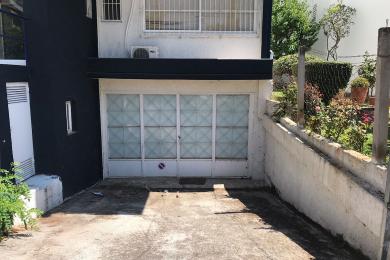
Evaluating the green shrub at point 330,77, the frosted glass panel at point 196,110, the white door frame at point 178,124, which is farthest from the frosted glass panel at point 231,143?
the green shrub at point 330,77

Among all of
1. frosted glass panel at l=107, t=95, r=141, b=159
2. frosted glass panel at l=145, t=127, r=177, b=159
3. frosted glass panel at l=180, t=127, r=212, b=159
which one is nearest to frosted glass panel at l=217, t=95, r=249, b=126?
frosted glass panel at l=180, t=127, r=212, b=159

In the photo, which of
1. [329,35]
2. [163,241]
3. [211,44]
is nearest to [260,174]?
[211,44]

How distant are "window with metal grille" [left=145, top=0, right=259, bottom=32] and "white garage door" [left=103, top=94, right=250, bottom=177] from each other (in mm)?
2067

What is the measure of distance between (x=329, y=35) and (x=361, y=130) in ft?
59.4

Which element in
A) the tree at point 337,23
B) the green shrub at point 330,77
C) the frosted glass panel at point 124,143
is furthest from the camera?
the tree at point 337,23

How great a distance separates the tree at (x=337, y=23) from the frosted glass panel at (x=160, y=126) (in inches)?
546

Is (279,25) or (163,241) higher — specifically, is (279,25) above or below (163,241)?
above

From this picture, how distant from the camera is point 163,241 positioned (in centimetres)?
636

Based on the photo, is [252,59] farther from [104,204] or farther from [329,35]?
[329,35]

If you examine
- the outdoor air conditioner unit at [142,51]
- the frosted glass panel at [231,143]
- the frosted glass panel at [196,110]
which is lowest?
the frosted glass panel at [231,143]

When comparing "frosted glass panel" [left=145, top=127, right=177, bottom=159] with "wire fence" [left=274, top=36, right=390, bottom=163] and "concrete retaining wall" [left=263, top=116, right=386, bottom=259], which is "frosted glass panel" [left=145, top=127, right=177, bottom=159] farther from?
"wire fence" [left=274, top=36, right=390, bottom=163]

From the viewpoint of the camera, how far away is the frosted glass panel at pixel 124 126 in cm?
1158

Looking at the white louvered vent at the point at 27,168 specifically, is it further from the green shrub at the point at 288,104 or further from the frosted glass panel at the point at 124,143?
the green shrub at the point at 288,104

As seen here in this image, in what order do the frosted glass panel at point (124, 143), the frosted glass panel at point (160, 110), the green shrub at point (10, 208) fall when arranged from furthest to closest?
the frosted glass panel at point (124, 143)
the frosted glass panel at point (160, 110)
the green shrub at point (10, 208)
